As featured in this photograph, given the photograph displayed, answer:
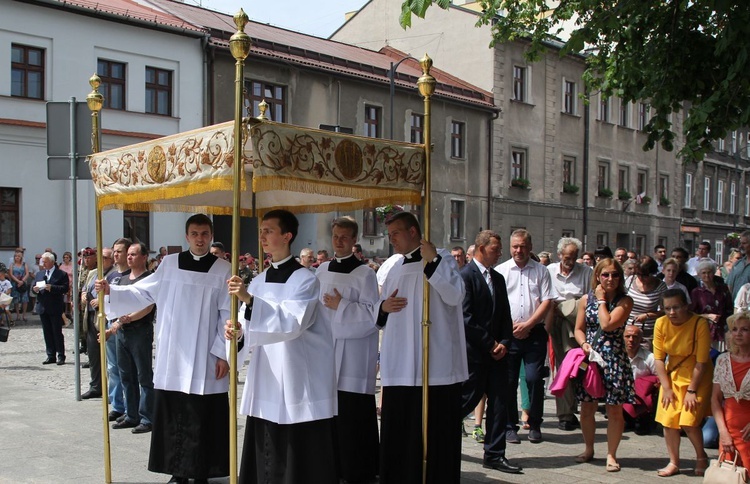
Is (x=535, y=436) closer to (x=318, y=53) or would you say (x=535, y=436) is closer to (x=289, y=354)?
(x=289, y=354)

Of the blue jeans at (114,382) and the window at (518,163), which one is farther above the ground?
the window at (518,163)

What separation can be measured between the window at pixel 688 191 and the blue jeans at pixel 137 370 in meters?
41.5

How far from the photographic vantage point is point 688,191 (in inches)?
1816

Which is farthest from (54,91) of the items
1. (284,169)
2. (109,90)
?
(284,169)

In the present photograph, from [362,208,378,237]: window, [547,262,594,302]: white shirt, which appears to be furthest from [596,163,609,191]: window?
[547,262,594,302]: white shirt

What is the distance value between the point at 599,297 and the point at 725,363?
3.70 feet

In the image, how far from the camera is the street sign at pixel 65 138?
950 cm

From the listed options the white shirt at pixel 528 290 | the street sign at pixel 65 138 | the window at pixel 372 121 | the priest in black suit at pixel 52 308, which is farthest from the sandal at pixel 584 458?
the window at pixel 372 121

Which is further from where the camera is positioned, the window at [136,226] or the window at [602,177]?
the window at [602,177]

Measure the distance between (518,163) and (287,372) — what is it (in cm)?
3121

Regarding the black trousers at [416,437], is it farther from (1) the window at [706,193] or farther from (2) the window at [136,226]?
(1) the window at [706,193]

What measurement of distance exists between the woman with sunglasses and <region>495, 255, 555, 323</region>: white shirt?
0.79 m

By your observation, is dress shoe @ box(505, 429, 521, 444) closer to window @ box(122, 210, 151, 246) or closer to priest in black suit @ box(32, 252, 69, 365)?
priest in black suit @ box(32, 252, 69, 365)

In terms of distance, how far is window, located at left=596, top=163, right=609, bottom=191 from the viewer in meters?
39.6
